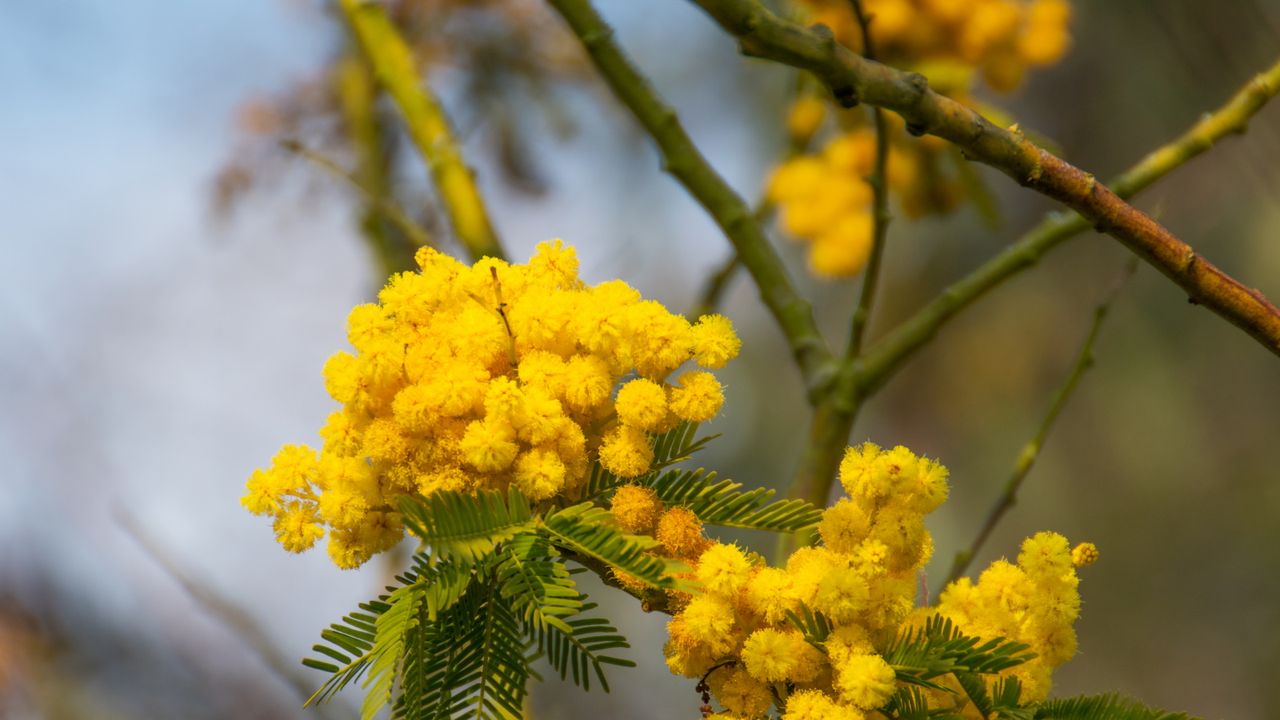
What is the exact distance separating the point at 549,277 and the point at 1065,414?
3562 mm

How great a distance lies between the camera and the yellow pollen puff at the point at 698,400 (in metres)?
0.56

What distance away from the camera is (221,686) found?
2031 mm

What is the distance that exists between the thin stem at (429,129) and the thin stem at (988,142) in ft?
2.05

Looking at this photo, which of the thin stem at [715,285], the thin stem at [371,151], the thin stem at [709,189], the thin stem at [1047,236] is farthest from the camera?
the thin stem at [371,151]

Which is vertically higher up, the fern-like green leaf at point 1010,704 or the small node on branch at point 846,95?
the small node on branch at point 846,95

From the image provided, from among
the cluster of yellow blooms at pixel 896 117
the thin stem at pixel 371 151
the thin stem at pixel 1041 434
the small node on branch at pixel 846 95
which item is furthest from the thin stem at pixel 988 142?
the thin stem at pixel 371 151

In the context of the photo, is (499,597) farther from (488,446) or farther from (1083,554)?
(1083,554)

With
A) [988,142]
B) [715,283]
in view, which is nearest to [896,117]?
[715,283]

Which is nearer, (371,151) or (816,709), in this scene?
(816,709)

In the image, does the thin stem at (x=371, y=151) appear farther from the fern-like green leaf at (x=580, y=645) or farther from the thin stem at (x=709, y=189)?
the fern-like green leaf at (x=580, y=645)

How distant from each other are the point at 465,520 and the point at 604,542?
0.21ft

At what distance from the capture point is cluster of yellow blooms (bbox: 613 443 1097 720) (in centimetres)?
52

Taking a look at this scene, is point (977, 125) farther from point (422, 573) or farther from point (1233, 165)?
point (1233, 165)

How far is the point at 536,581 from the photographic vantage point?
0.51 metres
